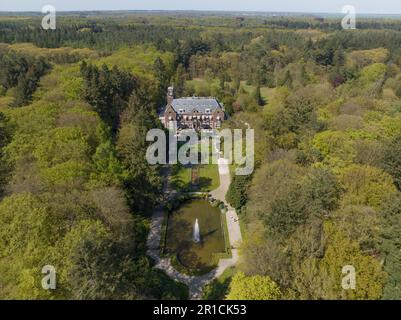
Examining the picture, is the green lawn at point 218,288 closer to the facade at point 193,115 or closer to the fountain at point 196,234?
the fountain at point 196,234

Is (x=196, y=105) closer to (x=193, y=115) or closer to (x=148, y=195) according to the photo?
(x=193, y=115)

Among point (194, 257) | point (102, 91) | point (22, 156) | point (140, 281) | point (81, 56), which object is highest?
point (81, 56)

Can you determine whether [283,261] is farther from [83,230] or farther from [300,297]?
[83,230]

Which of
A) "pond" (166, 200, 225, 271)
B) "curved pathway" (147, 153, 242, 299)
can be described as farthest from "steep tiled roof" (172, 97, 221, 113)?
"pond" (166, 200, 225, 271)

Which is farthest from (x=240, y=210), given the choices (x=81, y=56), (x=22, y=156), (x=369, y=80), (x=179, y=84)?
(x=81, y=56)

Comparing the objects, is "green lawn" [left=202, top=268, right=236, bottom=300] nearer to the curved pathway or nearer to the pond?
the curved pathway

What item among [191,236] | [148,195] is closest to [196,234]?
[191,236]
